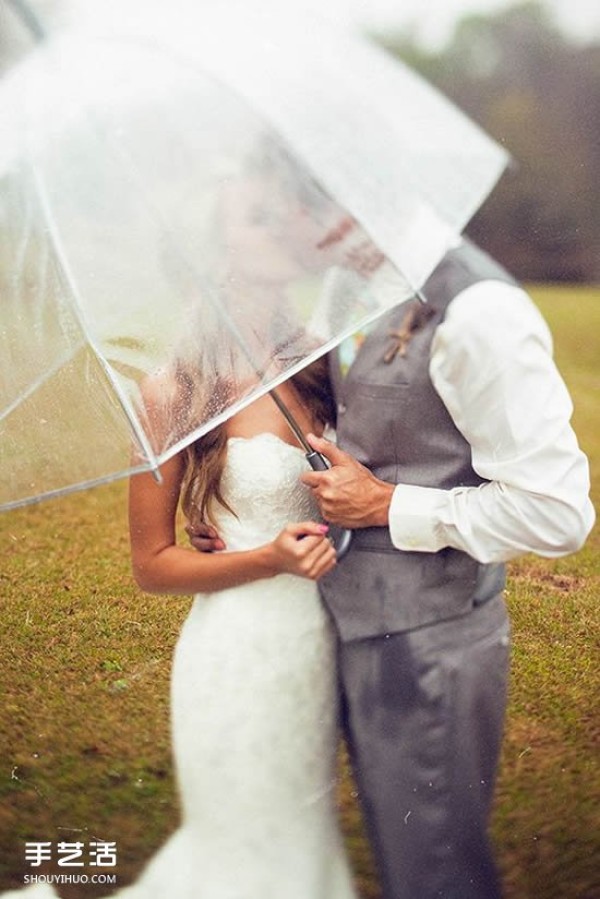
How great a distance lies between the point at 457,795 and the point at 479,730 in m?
0.14

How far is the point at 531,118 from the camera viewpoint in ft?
8.79

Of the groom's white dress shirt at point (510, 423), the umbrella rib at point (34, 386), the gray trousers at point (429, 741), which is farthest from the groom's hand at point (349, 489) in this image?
the umbrella rib at point (34, 386)

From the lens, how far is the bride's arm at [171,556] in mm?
2387

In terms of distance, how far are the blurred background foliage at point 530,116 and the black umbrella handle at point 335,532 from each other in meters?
0.68

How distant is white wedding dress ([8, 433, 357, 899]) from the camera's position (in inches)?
95.1

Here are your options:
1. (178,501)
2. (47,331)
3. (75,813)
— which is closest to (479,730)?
(178,501)

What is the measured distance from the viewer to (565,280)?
2727 millimetres

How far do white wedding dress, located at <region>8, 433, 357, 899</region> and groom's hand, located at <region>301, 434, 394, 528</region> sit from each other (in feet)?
0.46

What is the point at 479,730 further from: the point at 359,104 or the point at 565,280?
the point at 359,104

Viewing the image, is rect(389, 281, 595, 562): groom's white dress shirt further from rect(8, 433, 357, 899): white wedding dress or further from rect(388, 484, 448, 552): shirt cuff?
rect(8, 433, 357, 899): white wedding dress

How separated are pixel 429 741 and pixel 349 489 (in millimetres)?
530

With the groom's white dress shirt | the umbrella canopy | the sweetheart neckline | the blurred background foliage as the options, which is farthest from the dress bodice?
the blurred background foliage

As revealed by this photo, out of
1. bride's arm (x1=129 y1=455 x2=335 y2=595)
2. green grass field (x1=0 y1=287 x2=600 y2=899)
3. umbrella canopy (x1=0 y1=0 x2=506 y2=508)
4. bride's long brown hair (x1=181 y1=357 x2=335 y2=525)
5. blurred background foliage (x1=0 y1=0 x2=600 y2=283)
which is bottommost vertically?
green grass field (x1=0 y1=287 x2=600 y2=899)

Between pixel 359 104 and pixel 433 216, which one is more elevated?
pixel 359 104
